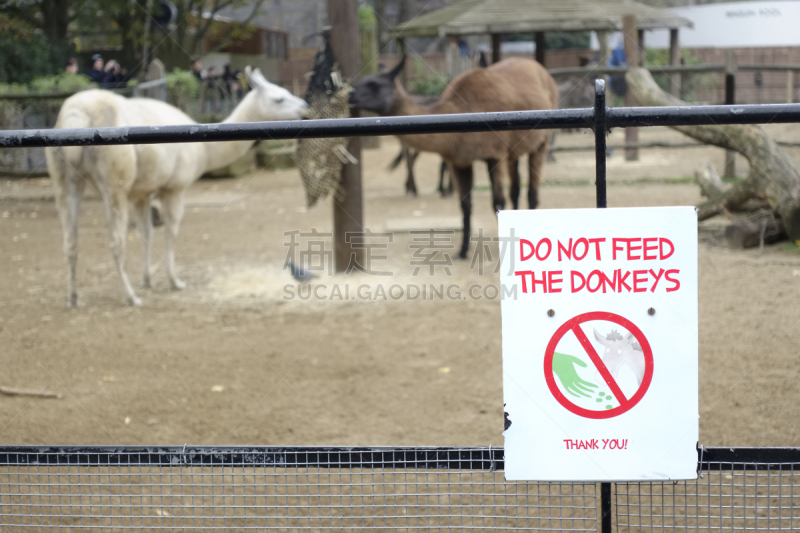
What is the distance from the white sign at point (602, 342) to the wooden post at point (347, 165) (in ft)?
15.6

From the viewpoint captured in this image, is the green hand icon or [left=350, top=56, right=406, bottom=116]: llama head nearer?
the green hand icon

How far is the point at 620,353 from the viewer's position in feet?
4.75

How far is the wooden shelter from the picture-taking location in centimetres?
1386

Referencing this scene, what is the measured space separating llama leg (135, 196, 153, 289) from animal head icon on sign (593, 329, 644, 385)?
17.1 feet

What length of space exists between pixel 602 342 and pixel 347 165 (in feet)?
16.4

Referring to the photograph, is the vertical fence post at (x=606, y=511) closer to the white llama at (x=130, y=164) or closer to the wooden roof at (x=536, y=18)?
the white llama at (x=130, y=164)

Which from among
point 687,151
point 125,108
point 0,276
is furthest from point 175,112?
point 687,151

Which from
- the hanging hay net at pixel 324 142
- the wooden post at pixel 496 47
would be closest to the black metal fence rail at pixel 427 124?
the hanging hay net at pixel 324 142

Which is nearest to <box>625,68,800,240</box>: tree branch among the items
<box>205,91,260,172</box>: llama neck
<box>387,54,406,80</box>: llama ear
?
<box>387,54,406,80</box>: llama ear

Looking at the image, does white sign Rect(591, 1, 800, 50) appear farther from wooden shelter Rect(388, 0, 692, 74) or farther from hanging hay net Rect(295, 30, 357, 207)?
hanging hay net Rect(295, 30, 357, 207)

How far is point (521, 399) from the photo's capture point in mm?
1472

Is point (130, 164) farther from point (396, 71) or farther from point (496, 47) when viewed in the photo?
point (496, 47)

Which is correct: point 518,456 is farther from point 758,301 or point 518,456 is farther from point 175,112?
point 175,112

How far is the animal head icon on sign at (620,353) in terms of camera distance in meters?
1.44
